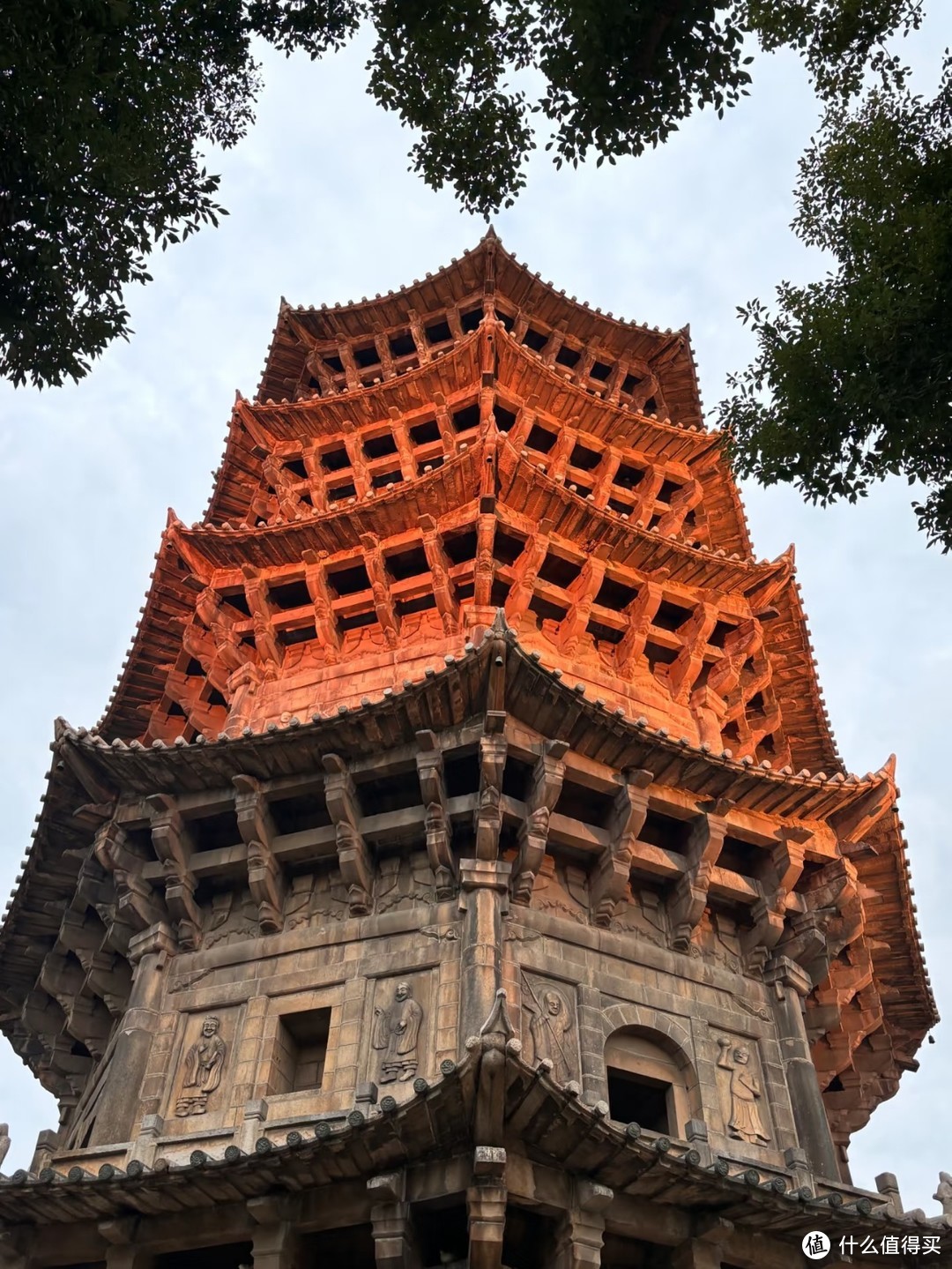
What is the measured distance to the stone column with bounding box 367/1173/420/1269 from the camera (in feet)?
34.6

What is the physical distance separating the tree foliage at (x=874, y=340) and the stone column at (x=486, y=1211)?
6381 millimetres

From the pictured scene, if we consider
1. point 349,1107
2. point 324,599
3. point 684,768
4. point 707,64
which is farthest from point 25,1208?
point 707,64

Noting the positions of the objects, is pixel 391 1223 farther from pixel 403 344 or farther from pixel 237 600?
pixel 403 344

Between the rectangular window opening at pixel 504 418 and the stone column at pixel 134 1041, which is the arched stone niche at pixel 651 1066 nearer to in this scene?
the stone column at pixel 134 1041

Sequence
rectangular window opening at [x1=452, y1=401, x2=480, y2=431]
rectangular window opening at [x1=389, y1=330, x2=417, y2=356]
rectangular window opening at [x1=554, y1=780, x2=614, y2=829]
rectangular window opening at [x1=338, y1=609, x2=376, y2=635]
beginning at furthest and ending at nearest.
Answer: rectangular window opening at [x1=389, y1=330, x2=417, y2=356], rectangular window opening at [x1=452, y1=401, x2=480, y2=431], rectangular window opening at [x1=338, y1=609, x2=376, y2=635], rectangular window opening at [x1=554, y1=780, x2=614, y2=829]

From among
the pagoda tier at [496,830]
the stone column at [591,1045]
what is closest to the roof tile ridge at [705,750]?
the pagoda tier at [496,830]

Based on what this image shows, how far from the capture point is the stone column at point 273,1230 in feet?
35.5

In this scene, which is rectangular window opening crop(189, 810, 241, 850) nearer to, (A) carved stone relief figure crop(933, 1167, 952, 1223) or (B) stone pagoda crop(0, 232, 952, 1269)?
(B) stone pagoda crop(0, 232, 952, 1269)

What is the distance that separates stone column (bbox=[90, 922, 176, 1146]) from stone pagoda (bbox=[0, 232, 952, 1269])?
4 centimetres

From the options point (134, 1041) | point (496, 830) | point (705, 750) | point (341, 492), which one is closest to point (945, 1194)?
point (705, 750)

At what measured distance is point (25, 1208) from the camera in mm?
11258

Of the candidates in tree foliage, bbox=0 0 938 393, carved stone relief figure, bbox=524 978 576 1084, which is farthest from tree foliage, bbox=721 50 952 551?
carved stone relief figure, bbox=524 978 576 1084

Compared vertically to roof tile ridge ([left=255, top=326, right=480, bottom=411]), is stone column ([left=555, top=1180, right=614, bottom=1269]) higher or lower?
lower

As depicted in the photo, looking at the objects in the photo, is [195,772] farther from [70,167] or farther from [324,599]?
[70,167]
